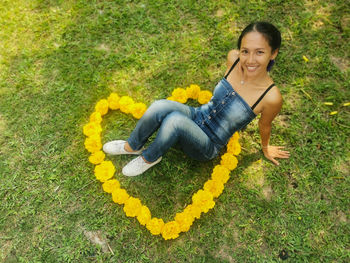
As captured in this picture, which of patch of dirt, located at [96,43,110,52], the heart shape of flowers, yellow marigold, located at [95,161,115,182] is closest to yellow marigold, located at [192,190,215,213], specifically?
the heart shape of flowers

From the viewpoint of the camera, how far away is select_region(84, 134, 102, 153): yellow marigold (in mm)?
3457

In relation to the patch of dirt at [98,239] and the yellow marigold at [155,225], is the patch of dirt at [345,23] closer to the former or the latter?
the yellow marigold at [155,225]

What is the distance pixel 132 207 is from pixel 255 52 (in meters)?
2.04

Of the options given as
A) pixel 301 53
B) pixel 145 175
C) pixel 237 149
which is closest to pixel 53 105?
pixel 145 175

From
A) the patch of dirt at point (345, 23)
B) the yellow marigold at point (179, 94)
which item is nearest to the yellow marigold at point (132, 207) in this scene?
the yellow marigold at point (179, 94)

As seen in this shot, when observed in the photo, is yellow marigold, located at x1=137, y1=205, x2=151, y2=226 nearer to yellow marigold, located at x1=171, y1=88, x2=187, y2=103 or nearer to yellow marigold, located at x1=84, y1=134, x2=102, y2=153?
yellow marigold, located at x1=84, y1=134, x2=102, y2=153

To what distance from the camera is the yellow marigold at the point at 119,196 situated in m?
3.21

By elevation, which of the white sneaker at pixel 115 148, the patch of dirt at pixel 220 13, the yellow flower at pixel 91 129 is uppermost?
the patch of dirt at pixel 220 13

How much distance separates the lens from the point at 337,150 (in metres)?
3.54

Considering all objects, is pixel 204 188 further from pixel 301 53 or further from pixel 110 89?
pixel 301 53

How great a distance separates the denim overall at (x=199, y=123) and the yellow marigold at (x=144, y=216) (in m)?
0.58

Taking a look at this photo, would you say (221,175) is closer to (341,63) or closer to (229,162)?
(229,162)

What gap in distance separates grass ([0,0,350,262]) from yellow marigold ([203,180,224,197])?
132 mm

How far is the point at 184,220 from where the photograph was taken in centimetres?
311
